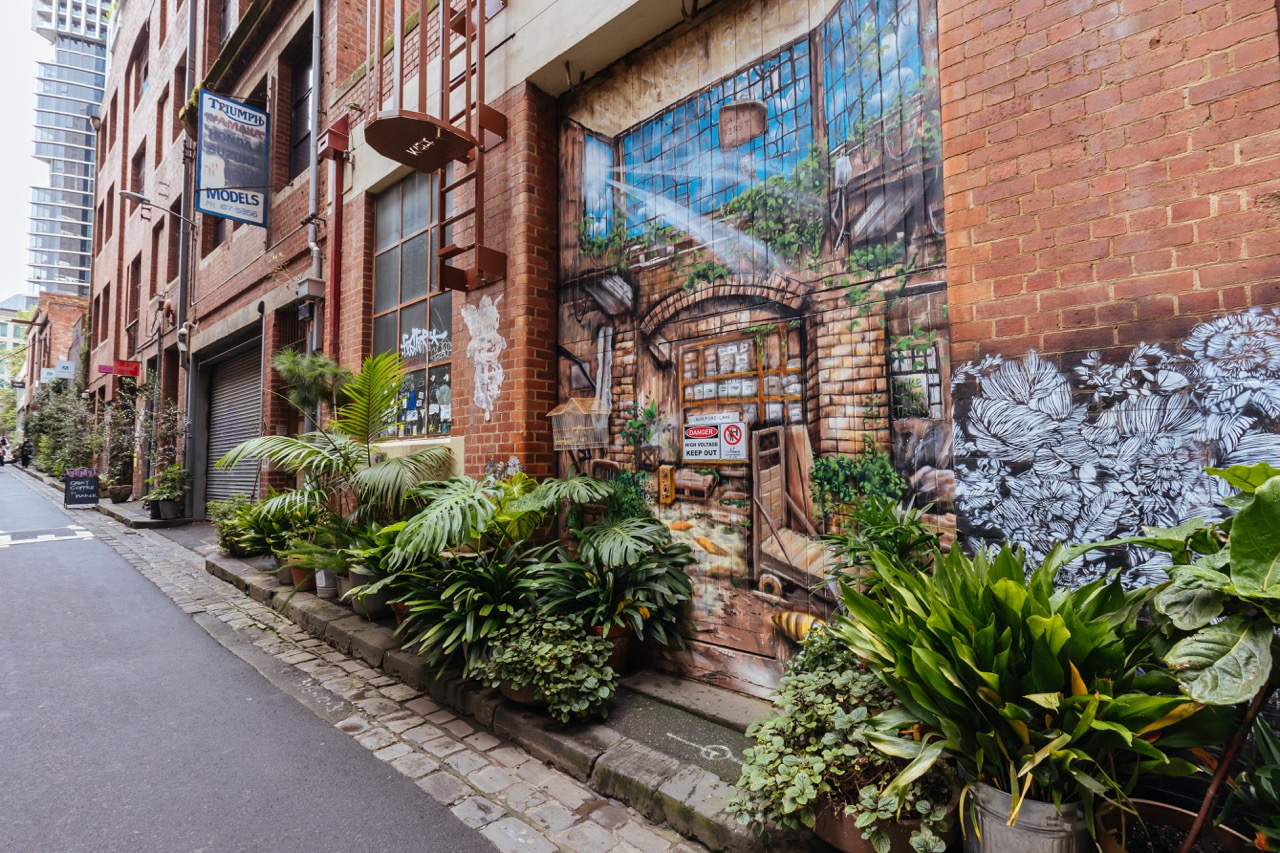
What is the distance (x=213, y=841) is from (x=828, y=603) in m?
3.14

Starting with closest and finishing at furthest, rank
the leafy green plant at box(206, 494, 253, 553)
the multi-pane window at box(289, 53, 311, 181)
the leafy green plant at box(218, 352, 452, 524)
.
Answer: the leafy green plant at box(218, 352, 452, 524) < the leafy green plant at box(206, 494, 253, 553) < the multi-pane window at box(289, 53, 311, 181)

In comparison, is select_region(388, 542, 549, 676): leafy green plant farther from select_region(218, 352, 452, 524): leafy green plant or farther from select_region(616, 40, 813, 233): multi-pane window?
select_region(616, 40, 813, 233): multi-pane window

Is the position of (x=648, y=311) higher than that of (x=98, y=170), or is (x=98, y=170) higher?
(x=98, y=170)

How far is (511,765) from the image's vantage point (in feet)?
10.8

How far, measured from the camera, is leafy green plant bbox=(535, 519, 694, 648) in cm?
388

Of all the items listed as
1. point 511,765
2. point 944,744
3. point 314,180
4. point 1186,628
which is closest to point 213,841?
point 511,765

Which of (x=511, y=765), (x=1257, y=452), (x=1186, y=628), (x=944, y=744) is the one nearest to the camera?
(x=1186, y=628)

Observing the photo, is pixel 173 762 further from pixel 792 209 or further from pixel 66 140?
pixel 66 140

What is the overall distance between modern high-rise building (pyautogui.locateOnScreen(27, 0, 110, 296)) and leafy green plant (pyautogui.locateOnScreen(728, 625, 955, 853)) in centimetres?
8507

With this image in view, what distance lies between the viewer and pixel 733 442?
3939 mm

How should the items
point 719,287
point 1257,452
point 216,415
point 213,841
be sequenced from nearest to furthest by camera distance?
point 1257,452 → point 213,841 → point 719,287 → point 216,415

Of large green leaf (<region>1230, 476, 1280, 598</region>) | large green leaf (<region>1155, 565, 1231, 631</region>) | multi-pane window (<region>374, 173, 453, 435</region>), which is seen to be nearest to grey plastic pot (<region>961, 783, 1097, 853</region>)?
large green leaf (<region>1155, 565, 1231, 631</region>)

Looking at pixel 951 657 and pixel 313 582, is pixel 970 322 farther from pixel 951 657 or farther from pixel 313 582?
pixel 313 582

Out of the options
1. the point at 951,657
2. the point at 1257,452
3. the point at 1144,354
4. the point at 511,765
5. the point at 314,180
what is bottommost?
the point at 511,765
